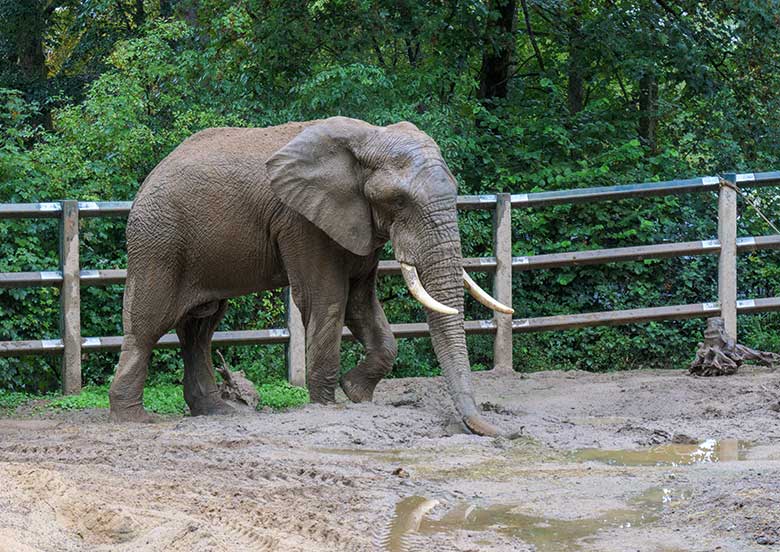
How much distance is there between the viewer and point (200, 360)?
375 inches

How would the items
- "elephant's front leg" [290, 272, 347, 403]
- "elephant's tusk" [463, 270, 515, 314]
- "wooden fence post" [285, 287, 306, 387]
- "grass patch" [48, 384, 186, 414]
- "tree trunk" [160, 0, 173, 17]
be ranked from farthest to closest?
"tree trunk" [160, 0, 173, 17], "wooden fence post" [285, 287, 306, 387], "grass patch" [48, 384, 186, 414], "elephant's front leg" [290, 272, 347, 403], "elephant's tusk" [463, 270, 515, 314]

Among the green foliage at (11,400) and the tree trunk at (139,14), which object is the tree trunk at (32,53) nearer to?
the tree trunk at (139,14)

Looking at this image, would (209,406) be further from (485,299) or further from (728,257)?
(728,257)

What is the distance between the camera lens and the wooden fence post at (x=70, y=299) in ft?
33.2

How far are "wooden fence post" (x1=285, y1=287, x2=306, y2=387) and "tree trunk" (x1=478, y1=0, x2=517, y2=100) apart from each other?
535 cm

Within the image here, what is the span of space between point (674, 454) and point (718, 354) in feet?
11.2

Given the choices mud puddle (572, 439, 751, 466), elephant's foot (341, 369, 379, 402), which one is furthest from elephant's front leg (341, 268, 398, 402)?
mud puddle (572, 439, 751, 466)

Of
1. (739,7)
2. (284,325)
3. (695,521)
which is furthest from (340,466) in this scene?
(739,7)

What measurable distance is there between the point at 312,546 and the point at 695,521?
64.8 inches

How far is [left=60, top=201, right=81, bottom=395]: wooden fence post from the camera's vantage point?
10.1 metres

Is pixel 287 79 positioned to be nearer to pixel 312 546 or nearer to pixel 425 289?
pixel 425 289

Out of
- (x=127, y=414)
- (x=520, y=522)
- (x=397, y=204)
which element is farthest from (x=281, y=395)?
(x=520, y=522)

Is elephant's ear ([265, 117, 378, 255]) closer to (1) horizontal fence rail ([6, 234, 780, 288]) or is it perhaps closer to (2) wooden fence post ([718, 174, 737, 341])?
(1) horizontal fence rail ([6, 234, 780, 288])

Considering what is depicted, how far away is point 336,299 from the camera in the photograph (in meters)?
8.59
